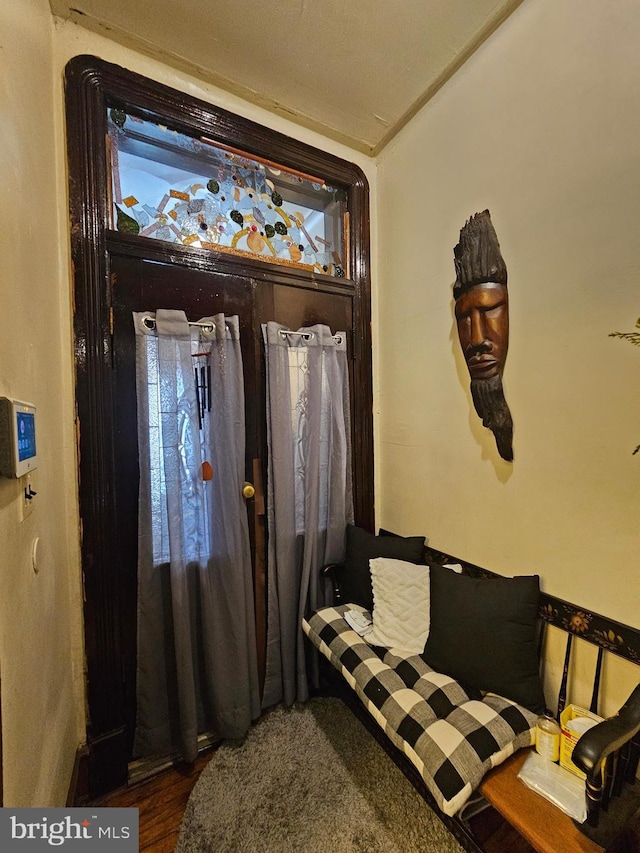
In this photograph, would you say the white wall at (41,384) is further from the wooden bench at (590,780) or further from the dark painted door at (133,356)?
the wooden bench at (590,780)

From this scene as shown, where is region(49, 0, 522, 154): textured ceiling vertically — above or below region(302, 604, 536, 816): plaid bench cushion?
above

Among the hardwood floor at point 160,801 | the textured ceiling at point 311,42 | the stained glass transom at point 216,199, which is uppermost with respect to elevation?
the textured ceiling at point 311,42

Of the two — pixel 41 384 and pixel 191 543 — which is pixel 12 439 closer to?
pixel 41 384

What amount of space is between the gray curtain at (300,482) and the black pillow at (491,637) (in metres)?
0.67

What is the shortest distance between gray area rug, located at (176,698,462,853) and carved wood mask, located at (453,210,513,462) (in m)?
1.38

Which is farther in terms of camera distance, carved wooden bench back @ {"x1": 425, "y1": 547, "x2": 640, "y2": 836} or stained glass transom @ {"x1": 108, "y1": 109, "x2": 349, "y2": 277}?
stained glass transom @ {"x1": 108, "y1": 109, "x2": 349, "y2": 277}

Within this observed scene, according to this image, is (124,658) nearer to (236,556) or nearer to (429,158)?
(236,556)

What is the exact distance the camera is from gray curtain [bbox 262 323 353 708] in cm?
172

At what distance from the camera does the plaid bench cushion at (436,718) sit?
1.01m

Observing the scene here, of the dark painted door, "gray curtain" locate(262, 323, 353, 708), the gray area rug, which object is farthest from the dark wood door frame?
"gray curtain" locate(262, 323, 353, 708)

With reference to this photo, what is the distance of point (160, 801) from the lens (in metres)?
1.37

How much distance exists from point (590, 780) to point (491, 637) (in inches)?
17.2

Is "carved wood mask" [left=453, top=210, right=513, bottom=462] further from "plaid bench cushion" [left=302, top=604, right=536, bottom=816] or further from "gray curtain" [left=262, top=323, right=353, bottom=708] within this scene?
"plaid bench cushion" [left=302, top=604, right=536, bottom=816]

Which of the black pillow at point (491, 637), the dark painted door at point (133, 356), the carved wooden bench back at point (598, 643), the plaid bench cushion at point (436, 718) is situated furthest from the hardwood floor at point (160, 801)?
the carved wooden bench back at point (598, 643)
